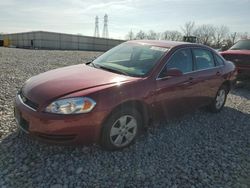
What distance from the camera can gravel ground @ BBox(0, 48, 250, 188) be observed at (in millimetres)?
2799

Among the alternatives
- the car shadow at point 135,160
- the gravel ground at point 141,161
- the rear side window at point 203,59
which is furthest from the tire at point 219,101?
the car shadow at point 135,160

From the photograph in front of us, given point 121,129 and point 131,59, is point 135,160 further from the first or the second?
point 131,59

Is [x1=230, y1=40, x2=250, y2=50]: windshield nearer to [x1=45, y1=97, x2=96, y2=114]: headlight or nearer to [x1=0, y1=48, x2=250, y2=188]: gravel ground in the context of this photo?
[x1=0, y1=48, x2=250, y2=188]: gravel ground

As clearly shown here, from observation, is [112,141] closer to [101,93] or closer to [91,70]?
[101,93]

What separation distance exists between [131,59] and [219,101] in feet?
8.30

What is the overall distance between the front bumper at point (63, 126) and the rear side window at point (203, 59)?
2.41 m

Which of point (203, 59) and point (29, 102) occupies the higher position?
point (203, 59)

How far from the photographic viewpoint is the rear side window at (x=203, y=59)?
4.57 m

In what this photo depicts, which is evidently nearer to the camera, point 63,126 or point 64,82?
point 63,126

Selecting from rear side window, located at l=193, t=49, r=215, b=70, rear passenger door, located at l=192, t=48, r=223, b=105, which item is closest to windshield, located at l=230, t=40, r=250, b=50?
rear passenger door, located at l=192, t=48, r=223, b=105

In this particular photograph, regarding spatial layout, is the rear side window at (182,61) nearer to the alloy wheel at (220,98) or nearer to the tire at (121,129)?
the tire at (121,129)

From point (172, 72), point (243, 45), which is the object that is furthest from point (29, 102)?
point (243, 45)

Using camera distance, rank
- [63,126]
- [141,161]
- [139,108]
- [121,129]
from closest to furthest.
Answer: [63,126] < [141,161] < [121,129] < [139,108]

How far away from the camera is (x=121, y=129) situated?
335 cm
